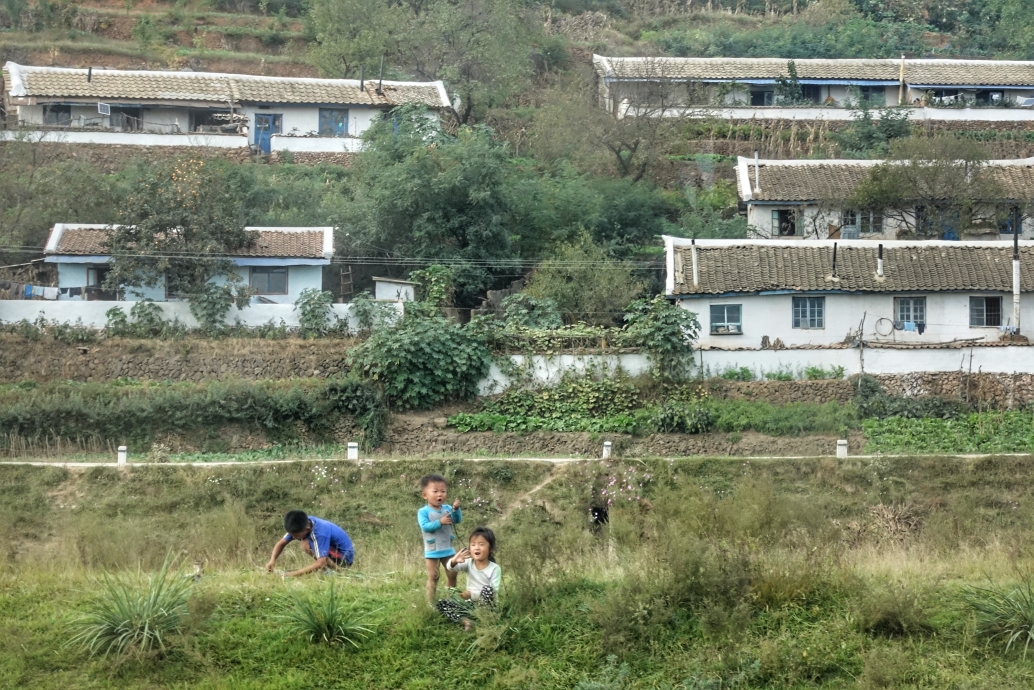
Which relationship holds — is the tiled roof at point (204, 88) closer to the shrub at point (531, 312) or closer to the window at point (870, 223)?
the shrub at point (531, 312)

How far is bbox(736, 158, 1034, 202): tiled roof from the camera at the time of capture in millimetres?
34750

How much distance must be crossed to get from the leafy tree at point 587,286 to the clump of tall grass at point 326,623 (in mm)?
19974

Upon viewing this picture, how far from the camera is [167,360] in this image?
1150 inches

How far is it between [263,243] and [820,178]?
50.8 feet

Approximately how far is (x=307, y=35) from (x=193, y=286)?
26056 millimetres

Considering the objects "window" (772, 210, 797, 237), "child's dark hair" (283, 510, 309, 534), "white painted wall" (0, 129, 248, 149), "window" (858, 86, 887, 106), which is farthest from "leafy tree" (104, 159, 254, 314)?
"window" (858, 86, 887, 106)

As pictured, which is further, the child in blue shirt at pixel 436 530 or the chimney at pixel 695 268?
the chimney at pixel 695 268

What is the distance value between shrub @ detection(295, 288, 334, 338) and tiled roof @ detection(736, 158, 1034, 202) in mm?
12378

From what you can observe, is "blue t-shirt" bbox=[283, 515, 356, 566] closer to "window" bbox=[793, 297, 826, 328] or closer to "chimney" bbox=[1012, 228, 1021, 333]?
"window" bbox=[793, 297, 826, 328]

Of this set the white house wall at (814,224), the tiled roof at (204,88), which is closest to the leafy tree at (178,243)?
the tiled roof at (204,88)

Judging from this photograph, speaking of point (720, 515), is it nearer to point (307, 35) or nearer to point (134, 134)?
point (134, 134)

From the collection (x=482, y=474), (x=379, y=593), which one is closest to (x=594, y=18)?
(x=482, y=474)

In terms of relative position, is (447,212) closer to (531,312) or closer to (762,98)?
(531,312)

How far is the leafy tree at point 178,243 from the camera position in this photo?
3044cm
